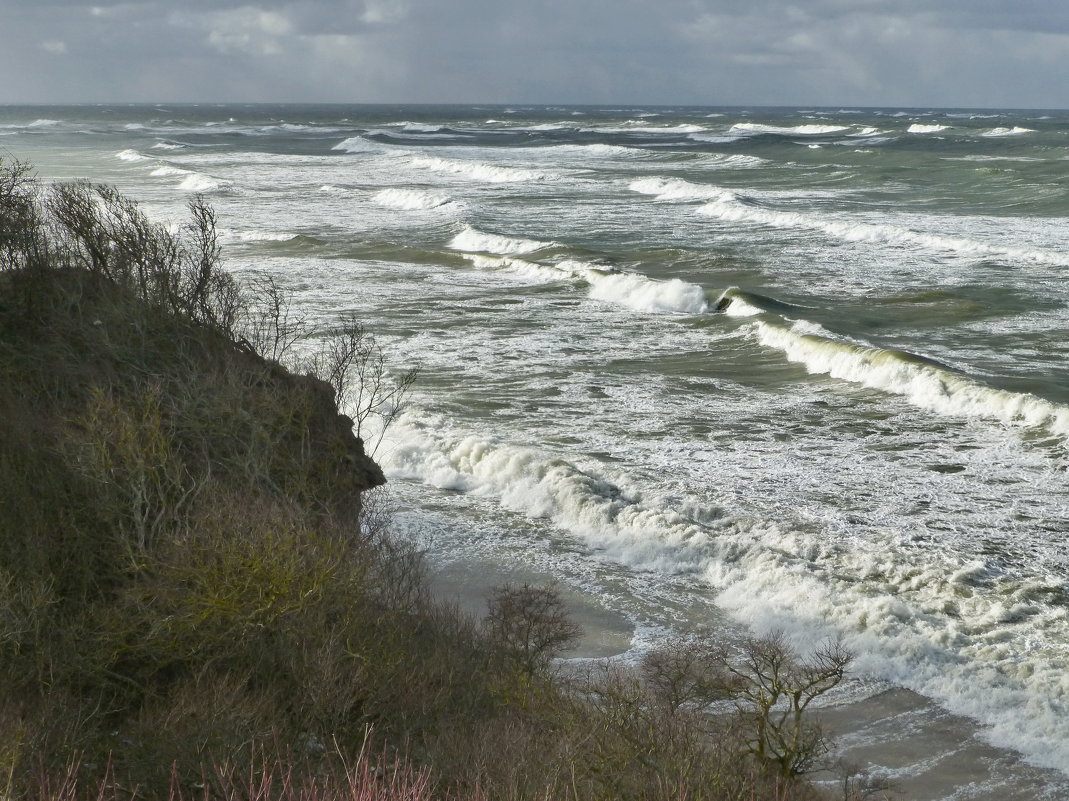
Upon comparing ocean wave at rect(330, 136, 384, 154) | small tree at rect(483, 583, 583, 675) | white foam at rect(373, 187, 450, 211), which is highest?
Result: ocean wave at rect(330, 136, 384, 154)

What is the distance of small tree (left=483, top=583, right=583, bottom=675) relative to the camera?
12.6 m

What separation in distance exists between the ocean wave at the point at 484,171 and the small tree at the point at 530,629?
68212 millimetres

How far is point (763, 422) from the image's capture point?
916 inches

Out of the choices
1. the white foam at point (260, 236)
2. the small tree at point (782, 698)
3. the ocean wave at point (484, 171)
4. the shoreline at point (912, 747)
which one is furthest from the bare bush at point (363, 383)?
the ocean wave at point (484, 171)

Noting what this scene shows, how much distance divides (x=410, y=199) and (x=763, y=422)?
148 feet

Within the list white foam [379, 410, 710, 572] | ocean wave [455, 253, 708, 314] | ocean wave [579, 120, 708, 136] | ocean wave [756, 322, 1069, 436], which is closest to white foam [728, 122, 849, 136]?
ocean wave [579, 120, 708, 136]

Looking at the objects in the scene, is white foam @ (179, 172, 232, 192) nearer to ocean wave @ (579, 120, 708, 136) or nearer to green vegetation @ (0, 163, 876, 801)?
green vegetation @ (0, 163, 876, 801)

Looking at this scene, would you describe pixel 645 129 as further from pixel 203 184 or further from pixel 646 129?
pixel 203 184

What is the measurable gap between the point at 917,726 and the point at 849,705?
2.49ft

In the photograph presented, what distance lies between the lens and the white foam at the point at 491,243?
46469 mm

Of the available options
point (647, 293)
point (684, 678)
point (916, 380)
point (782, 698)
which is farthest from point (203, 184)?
point (684, 678)

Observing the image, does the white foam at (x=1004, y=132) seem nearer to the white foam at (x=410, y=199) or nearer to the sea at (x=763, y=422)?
the sea at (x=763, y=422)

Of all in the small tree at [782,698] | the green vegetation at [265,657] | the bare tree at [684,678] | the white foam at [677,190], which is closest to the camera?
the green vegetation at [265,657]

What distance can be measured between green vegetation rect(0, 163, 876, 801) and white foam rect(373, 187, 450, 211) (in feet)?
160
